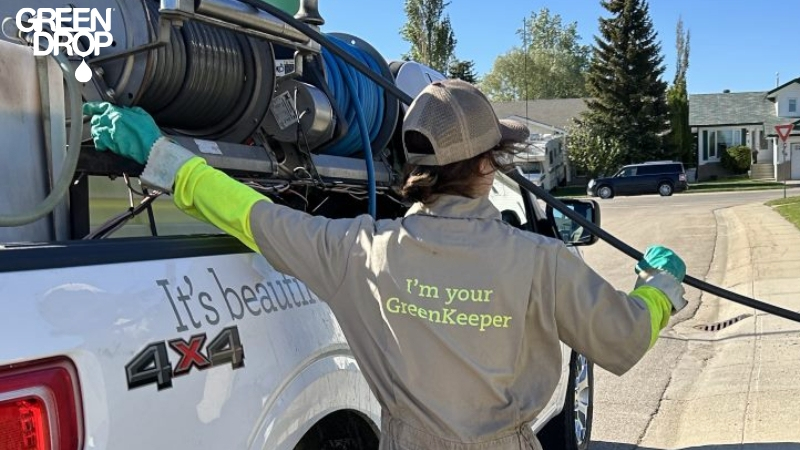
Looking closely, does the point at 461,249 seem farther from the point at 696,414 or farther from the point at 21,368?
the point at 696,414

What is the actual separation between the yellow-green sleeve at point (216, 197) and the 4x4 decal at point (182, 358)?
13.6 inches

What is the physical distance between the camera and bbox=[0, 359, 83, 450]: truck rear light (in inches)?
58.4

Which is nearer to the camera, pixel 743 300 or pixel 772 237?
pixel 743 300

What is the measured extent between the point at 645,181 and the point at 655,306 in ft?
127

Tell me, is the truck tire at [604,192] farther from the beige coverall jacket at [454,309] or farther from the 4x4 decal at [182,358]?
the 4x4 decal at [182,358]

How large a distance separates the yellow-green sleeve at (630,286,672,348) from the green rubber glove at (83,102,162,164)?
1415 mm

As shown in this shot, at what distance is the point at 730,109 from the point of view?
57.6m

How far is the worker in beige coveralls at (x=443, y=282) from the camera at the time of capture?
2.14 metres

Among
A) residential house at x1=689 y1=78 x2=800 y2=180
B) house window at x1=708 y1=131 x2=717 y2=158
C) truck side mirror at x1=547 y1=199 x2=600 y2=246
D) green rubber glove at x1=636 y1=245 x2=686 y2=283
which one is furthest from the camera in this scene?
house window at x1=708 y1=131 x2=717 y2=158

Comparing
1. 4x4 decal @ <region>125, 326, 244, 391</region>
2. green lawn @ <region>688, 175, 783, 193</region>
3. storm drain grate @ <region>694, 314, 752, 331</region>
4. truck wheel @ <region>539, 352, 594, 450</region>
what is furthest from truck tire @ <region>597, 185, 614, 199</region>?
4x4 decal @ <region>125, 326, 244, 391</region>

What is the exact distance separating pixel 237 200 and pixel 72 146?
17.3 inches

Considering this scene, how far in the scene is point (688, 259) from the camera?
1528cm

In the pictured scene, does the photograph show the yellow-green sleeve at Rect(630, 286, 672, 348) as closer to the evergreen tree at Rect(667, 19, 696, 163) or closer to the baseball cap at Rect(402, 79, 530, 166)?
the baseball cap at Rect(402, 79, 530, 166)

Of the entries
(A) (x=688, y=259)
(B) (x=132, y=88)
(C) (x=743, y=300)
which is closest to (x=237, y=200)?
(B) (x=132, y=88)
